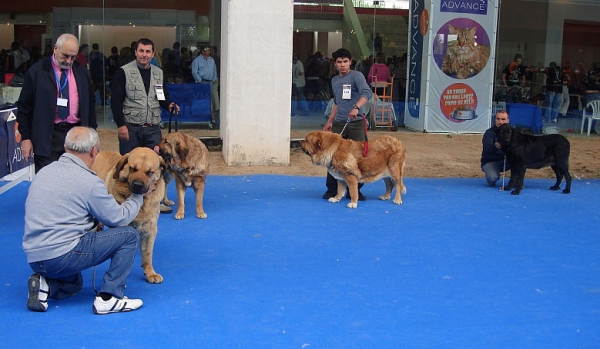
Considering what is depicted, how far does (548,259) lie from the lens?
20.0 ft

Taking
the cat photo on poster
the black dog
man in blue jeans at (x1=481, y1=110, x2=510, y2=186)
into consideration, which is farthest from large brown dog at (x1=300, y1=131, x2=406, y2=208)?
the cat photo on poster

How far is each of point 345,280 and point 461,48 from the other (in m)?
11.6

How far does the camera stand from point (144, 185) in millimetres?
4660

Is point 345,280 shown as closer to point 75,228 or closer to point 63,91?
point 75,228

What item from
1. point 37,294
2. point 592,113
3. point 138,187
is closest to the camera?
point 37,294

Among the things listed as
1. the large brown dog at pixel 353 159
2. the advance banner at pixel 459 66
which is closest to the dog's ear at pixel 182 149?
the large brown dog at pixel 353 159

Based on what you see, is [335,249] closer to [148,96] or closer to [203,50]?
[148,96]

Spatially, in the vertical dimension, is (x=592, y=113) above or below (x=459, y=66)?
below

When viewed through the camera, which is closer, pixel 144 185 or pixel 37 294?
pixel 37 294

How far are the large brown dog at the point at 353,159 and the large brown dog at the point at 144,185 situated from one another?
10.7 ft

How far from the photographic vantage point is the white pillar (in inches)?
419

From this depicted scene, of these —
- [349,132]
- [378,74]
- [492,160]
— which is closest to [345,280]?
[349,132]

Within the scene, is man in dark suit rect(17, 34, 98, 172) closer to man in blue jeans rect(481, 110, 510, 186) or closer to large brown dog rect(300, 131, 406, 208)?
large brown dog rect(300, 131, 406, 208)

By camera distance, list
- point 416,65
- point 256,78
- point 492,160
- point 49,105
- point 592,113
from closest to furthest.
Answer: point 49,105 → point 492,160 → point 256,78 → point 416,65 → point 592,113
